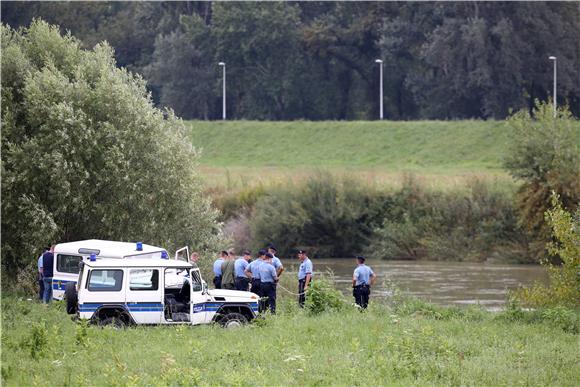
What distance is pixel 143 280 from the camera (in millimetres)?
23062

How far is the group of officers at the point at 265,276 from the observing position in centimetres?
2623

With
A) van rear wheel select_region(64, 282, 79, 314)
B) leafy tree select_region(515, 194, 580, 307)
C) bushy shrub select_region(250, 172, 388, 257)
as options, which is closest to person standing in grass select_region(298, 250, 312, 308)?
leafy tree select_region(515, 194, 580, 307)

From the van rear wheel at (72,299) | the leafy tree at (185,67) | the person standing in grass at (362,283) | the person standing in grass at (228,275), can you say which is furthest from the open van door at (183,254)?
the leafy tree at (185,67)

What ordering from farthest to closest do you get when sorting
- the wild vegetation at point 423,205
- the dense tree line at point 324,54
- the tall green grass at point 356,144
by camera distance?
the dense tree line at point 324,54 < the tall green grass at point 356,144 < the wild vegetation at point 423,205

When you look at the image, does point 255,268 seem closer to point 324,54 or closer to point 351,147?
point 351,147

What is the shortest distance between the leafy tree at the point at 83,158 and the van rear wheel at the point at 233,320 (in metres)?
9.80

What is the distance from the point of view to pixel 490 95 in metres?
81.7

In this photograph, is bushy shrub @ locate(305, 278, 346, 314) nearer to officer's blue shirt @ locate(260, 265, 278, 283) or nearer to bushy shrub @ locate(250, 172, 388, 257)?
officer's blue shirt @ locate(260, 265, 278, 283)

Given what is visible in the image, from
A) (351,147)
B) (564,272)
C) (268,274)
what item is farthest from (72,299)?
(351,147)

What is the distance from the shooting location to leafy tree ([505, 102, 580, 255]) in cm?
4700

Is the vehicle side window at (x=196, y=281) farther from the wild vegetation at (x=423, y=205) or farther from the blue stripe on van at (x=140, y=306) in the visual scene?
the wild vegetation at (x=423, y=205)

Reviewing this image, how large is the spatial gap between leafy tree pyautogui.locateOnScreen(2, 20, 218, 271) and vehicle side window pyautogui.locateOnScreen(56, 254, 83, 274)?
3855 mm

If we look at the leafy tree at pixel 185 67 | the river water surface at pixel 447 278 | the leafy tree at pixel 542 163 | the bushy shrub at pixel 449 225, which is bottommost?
the river water surface at pixel 447 278

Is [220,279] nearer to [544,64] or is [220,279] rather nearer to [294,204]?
[294,204]
